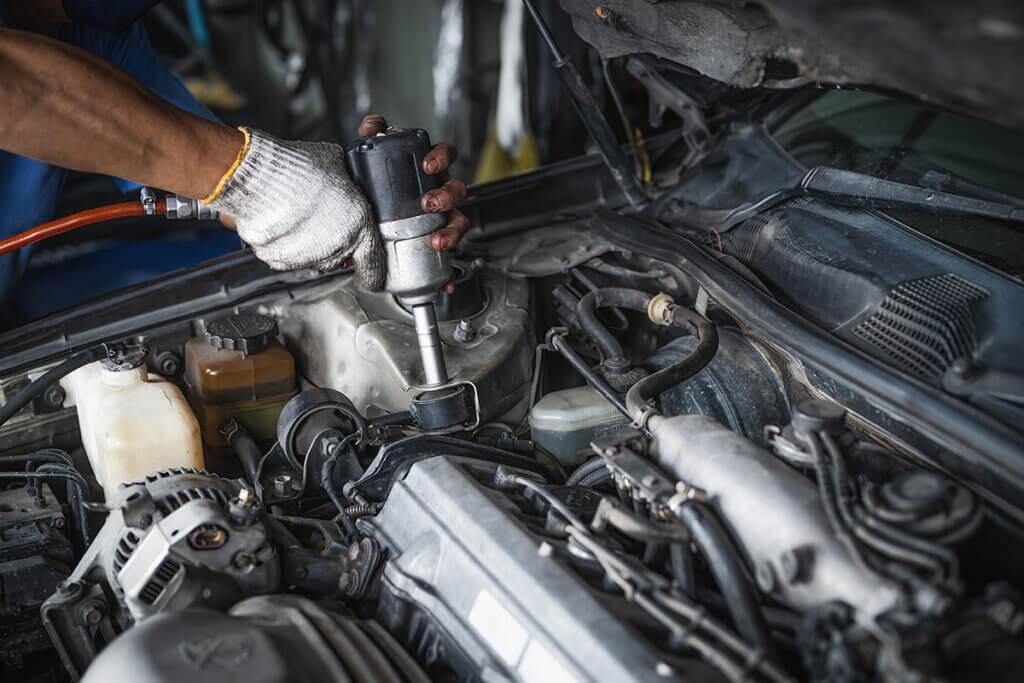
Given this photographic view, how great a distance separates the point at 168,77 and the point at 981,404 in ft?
7.38

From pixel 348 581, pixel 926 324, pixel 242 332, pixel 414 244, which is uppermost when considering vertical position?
pixel 414 244

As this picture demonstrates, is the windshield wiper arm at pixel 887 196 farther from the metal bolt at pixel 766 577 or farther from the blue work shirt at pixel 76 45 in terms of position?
the blue work shirt at pixel 76 45

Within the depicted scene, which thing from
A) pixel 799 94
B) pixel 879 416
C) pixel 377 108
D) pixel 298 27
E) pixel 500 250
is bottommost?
pixel 879 416

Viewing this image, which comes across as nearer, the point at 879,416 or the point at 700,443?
the point at 700,443

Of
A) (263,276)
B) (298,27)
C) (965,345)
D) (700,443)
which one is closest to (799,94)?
(965,345)

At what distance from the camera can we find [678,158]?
244cm

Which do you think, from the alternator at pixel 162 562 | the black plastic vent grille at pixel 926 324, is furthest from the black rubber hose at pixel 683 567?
the alternator at pixel 162 562

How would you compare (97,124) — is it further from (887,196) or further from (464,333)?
(887,196)

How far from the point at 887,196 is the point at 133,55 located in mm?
1943

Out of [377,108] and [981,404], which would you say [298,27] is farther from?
[981,404]

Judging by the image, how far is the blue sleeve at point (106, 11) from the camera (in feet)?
6.88

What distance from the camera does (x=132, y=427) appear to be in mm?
1596

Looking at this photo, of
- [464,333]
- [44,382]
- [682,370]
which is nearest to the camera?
[682,370]

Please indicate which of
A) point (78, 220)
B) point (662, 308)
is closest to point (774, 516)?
point (662, 308)
